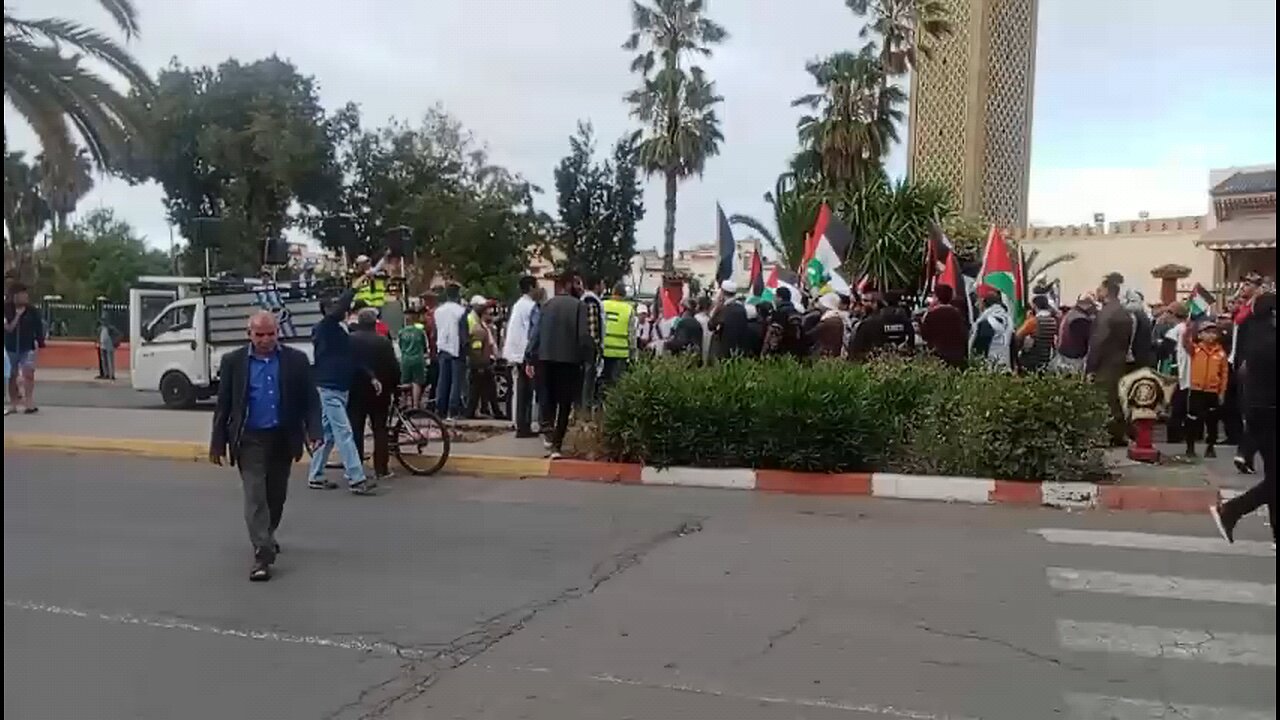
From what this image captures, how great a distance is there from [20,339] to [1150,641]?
15.8 ft

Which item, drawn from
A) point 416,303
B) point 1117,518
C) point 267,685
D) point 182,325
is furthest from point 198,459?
point 1117,518

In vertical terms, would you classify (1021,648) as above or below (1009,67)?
below

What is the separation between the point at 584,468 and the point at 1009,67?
50.8 ft

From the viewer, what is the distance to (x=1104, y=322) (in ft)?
35.7

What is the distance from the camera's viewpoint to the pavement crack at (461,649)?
4.61 metres

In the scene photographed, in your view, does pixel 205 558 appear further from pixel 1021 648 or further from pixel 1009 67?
pixel 1009 67

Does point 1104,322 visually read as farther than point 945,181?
No

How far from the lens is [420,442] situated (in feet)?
34.5

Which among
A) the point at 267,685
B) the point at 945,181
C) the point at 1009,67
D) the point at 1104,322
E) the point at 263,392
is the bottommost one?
the point at 267,685

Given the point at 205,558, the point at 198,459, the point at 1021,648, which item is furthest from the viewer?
the point at 198,459

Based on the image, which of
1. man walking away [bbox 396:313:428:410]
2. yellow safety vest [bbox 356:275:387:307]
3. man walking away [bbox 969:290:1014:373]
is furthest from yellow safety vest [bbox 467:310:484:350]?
man walking away [bbox 969:290:1014:373]

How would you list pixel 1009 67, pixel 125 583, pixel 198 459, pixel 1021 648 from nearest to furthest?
pixel 1021 648 → pixel 125 583 → pixel 198 459 → pixel 1009 67

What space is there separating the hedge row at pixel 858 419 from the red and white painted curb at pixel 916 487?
185mm

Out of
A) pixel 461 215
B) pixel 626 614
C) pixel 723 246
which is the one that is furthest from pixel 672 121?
pixel 626 614
